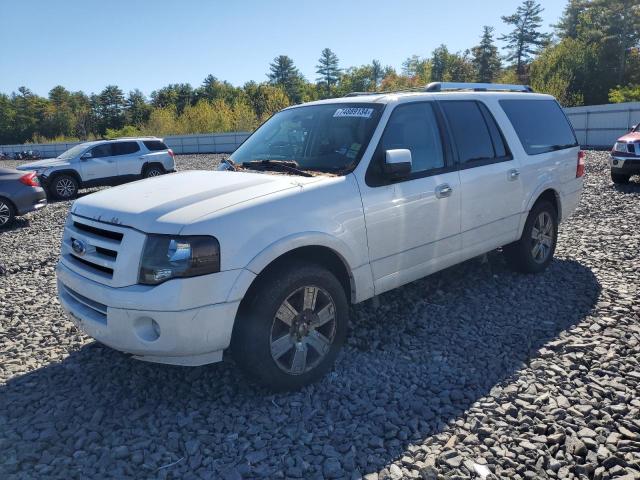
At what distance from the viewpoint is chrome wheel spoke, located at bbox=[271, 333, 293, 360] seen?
3.25m

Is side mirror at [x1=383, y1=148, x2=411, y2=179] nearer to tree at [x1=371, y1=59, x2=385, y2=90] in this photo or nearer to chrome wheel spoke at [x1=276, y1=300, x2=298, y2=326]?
chrome wheel spoke at [x1=276, y1=300, x2=298, y2=326]

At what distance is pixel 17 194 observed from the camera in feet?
33.7

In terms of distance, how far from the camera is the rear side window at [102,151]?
51.7ft

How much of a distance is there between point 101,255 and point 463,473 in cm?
253

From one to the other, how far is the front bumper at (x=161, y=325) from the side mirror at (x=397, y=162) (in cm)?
148

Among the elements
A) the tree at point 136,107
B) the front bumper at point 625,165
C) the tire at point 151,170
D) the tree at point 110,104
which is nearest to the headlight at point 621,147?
the front bumper at point 625,165

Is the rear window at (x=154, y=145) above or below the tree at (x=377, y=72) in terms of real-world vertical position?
below

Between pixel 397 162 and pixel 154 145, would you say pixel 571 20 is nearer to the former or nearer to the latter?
pixel 154 145

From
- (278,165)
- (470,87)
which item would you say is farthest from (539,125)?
(278,165)

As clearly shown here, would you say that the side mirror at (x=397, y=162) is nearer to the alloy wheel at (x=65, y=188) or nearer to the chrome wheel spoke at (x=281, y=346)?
the chrome wheel spoke at (x=281, y=346)

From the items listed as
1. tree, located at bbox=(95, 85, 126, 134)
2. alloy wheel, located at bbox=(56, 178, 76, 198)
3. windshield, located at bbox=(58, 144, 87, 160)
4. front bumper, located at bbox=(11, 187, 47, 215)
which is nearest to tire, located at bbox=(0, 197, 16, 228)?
front bumper, located at bbox=(11, 187, 47, 215)

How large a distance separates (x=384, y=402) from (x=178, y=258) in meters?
1.62

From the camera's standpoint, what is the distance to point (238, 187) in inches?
136

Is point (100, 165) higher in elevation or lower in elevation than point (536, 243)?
higher
